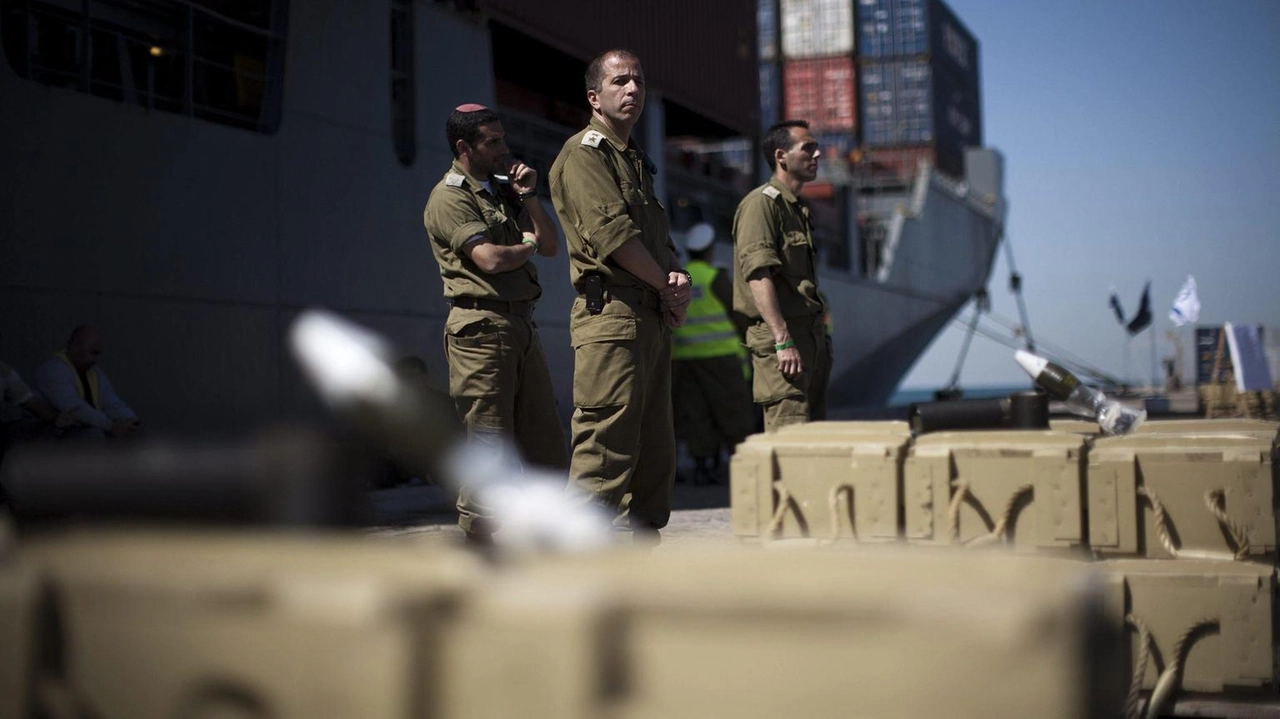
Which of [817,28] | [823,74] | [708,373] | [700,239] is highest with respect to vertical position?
[817,28]

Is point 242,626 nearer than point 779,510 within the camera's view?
Yes

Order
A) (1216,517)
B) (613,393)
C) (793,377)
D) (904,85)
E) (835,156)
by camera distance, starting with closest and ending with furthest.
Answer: (1216,517) < (613,393) < (793,377) < (835,156) < (904,85)

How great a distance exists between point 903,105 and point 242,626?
1327 inches

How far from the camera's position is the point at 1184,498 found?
266 centimetres

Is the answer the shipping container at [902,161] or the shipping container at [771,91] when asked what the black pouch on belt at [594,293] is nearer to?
the shipping container at [902,161]

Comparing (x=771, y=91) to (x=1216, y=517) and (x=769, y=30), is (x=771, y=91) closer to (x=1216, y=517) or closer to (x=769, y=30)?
(x=769, y=30)

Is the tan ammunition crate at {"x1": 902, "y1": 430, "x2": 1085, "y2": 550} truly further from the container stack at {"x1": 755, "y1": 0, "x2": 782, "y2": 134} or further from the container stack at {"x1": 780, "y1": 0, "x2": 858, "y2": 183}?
the container stack at {"x1": 780, "y1": 0, "x2": 858, "y2": 183}

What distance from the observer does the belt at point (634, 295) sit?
3656 millimetres

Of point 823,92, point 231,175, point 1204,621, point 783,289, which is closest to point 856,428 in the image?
point 1204,621

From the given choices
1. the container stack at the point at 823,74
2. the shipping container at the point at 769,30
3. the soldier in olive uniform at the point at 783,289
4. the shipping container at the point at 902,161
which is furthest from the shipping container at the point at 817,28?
the soldier in olive uniform at the point at 783,289

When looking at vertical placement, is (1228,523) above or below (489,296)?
below

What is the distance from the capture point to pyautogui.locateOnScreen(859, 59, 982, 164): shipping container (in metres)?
32.9

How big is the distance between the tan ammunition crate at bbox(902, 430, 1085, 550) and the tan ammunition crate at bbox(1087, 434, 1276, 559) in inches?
2.3

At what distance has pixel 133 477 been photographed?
4.26 feet
